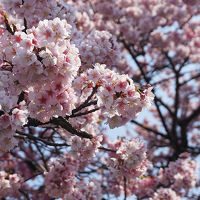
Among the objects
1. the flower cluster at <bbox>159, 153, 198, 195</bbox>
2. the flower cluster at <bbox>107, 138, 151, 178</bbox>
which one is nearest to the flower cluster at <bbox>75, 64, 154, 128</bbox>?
the flower cluster at <bbox>107, 138, 151, 178</bbox>

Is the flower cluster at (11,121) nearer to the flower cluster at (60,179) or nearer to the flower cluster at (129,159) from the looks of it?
the flower cluster at (129,159)

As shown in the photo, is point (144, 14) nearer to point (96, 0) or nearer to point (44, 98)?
point (96, 0)

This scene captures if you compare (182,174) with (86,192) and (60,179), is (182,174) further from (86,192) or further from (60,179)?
(60,179)

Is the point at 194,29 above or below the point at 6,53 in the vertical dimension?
above

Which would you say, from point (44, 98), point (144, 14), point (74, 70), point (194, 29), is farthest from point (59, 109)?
point (194, 29)

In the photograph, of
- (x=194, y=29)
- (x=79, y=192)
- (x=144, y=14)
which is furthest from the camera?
(x=194, y=29)

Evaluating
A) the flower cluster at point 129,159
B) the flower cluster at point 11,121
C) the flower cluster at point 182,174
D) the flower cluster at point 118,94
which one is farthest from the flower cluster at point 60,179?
the flower cluster at point 182,174

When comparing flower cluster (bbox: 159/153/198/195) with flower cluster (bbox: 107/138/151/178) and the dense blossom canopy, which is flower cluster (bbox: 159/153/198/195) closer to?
the dense blossom canopy

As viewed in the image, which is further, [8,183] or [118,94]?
[8,183]

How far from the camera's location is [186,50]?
1139 centimetres

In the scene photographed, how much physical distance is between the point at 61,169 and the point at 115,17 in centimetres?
679

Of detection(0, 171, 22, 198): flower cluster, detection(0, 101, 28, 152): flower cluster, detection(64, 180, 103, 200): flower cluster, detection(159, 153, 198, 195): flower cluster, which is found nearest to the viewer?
detection(0, 101, 28, 152): flower cluster

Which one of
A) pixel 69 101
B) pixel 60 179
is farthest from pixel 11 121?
pixel 60 179

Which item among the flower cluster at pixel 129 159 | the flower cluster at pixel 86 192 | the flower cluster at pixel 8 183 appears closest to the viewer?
the flower cluster at pixel 129 159
